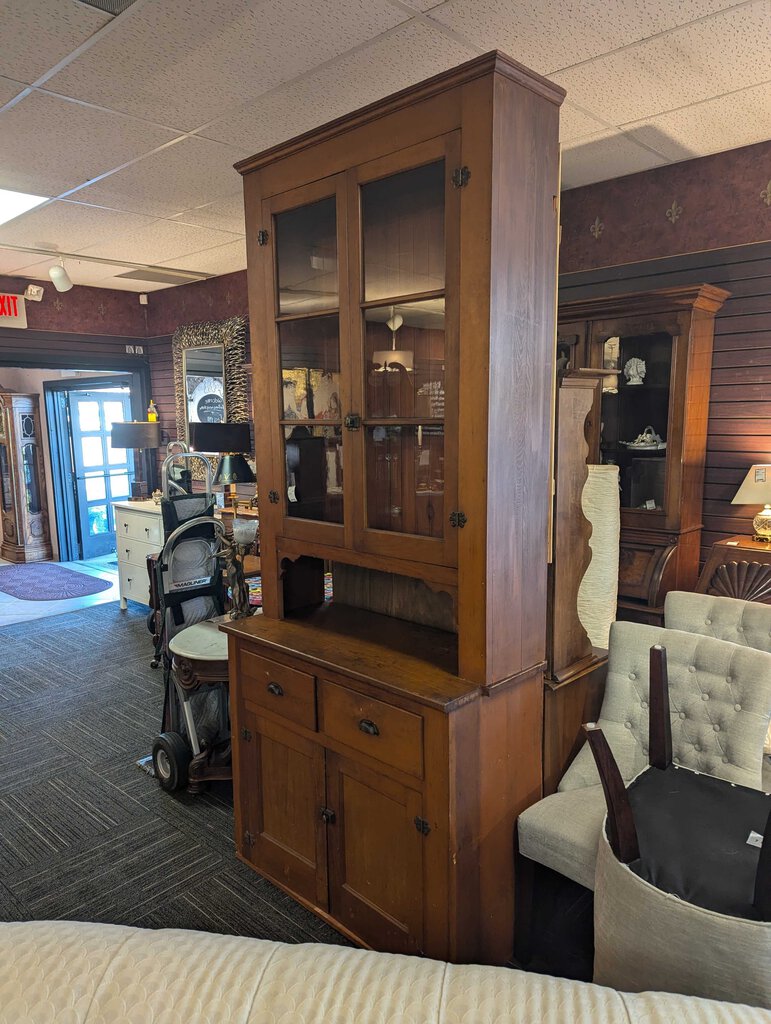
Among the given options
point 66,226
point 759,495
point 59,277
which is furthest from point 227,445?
point 759,495

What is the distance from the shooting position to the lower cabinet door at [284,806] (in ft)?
7.00

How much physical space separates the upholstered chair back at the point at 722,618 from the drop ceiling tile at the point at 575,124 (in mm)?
1988

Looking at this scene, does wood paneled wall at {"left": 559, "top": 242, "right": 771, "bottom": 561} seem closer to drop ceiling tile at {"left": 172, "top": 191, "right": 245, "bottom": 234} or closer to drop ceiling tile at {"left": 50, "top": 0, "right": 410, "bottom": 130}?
drop ceiling tile at {"left": 50, "top": 0, "right": 410, "bottom": 130}

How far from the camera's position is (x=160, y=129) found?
303 centimetres

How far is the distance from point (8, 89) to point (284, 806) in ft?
9.28

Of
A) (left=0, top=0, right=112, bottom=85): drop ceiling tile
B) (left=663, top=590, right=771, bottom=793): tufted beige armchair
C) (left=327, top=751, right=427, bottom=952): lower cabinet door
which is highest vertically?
(left=0, top=0, right=112, bottom=85): drop ceiling tile

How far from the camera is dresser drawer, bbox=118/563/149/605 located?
5648mm

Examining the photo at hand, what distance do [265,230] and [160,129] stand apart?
1313 mm

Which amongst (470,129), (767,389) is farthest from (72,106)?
(767,389)

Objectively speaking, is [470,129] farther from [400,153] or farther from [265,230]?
[265,230]

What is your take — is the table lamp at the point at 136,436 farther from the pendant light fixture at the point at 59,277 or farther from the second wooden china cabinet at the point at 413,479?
the second wooden china cabinet at the point at 413,479

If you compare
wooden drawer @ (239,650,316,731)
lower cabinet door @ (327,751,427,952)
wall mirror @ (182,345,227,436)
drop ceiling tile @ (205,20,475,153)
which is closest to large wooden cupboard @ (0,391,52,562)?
wall mirror @ (182,345,227,436)

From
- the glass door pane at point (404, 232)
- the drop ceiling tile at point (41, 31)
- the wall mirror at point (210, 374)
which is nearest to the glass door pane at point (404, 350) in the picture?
the glass door pane at point (404, 232)

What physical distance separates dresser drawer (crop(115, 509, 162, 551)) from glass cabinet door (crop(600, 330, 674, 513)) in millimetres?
3435
